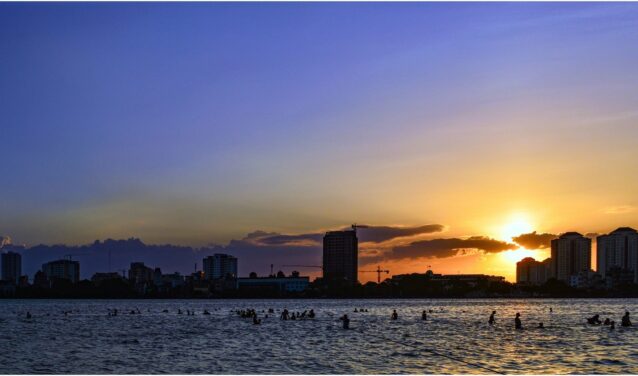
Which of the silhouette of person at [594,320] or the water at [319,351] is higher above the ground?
the water at [319,351]

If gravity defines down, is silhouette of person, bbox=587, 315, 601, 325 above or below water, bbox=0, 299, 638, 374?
below

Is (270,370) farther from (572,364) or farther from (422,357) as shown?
(572,364)

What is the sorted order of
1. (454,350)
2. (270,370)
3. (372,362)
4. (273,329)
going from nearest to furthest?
(270,370), (372,362), (454,350), (273,329)

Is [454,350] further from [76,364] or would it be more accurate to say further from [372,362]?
[76,364]

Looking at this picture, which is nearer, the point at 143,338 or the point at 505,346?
the point at 505,346

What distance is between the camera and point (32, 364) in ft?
206

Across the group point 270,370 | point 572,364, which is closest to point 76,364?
point 270,370

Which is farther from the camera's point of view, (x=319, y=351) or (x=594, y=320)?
(x=594, y=320)

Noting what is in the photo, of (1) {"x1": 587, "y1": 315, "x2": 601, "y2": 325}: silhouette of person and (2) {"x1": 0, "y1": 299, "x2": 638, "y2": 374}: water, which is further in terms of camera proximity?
(1) {"x1": 587, "y1": 315, "x2": 601, "y2": 325}: silhouette of person

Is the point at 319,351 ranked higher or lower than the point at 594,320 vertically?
higher

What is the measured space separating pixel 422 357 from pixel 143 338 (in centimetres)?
4085

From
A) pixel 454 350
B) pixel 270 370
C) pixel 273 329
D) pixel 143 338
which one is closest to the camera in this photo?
pixel 270 370

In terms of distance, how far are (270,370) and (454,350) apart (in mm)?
22528

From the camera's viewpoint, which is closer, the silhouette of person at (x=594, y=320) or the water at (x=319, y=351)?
the water at (x=319, y=351)
